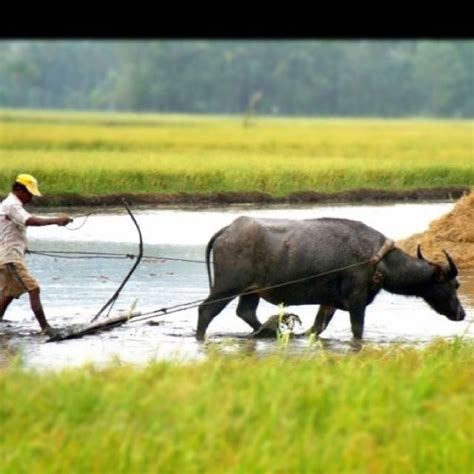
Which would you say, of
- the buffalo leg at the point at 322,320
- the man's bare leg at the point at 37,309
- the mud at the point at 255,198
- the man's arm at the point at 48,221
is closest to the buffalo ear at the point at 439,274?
the buffalo leg at the point at 322,320

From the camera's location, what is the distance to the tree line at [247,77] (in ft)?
188

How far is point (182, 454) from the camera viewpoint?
575 centimetres

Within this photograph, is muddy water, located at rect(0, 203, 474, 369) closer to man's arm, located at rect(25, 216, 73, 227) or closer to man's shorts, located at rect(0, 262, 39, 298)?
man's shorts, located at rect(0, 262, 39, 298)

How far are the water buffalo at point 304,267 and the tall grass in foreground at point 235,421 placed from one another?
311 cm

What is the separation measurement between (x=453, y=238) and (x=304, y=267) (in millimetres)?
5653

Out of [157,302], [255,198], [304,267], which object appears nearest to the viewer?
[304,267]

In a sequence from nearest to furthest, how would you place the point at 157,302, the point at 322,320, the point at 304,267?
the point at 304,267
the point at 322,320
the point at 157,302

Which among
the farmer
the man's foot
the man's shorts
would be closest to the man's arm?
the farmer

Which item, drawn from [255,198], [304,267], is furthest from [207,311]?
[255,198]

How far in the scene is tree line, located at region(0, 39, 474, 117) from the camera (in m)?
57.2

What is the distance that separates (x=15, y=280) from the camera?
34.0ft

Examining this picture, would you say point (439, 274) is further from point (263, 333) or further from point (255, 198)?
→ point (255, 198)
